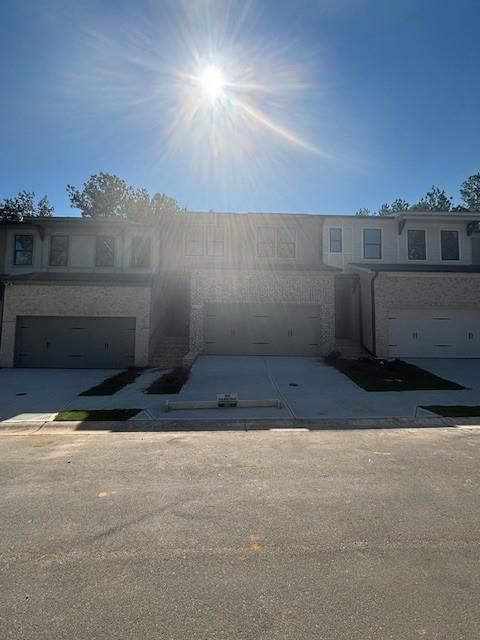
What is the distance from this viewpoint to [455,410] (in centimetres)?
847

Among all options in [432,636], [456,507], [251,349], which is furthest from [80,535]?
[251,349]

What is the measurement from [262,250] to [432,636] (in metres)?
17.5

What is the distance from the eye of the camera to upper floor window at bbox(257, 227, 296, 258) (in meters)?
18.7

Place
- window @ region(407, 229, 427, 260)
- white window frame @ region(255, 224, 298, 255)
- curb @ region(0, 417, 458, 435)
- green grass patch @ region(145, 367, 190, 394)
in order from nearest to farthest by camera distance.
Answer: curb @ region(0, 417, 458, 435)
green grass patch @ region(145, 367, 190, 394)
white window frame @ region(255, 224, 298, 255)
window @ region(407, 229, 427, 260)

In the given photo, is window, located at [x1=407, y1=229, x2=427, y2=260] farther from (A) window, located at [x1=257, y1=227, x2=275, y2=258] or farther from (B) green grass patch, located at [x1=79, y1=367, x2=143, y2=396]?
(B) green grass patch, located at [x1=79, y1=367, x2=143, y2=396]

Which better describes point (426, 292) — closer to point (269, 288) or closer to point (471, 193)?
point (269, 288)

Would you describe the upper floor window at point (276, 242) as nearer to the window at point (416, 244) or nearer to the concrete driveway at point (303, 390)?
the concrete driveway at point (303, 390)

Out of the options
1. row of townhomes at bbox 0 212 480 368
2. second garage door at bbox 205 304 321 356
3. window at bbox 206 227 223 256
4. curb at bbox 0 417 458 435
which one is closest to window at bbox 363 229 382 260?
row of townhomes at bbox 0 212 480 368

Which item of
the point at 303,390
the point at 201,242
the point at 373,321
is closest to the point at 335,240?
the point at 373,321

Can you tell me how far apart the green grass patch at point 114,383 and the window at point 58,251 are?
24.9ft

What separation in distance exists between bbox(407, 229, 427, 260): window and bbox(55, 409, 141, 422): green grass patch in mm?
16691

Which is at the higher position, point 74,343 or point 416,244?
point 416,244

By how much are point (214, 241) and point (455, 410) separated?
13.6m

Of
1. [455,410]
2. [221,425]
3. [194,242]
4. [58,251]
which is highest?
[194,242]
